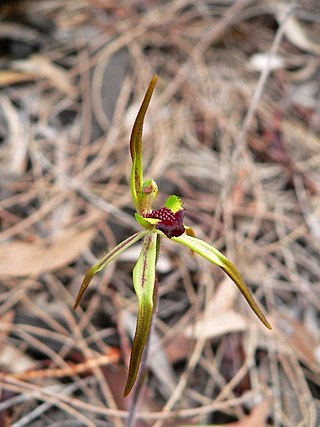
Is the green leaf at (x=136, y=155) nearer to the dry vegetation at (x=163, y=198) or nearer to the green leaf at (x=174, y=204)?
the green leaf at (x=174, y=204)

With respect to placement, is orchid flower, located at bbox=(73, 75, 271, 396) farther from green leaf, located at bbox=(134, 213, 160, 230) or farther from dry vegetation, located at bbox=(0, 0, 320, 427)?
dry vegetation, located at bbox=(0, 0, 320, 427)

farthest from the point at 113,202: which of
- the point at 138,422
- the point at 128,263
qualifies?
the point at 138,422

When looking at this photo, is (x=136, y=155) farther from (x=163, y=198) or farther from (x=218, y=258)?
(x=163, y=198)

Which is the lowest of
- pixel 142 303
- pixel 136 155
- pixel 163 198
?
pixel 163 198

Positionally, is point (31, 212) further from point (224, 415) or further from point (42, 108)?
point (224, 415)

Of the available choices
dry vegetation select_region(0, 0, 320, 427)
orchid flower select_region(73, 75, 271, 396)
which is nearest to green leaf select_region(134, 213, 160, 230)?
orchid flower select_region(73, 75, 271, 396)

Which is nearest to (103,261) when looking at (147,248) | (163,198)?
(147,248)

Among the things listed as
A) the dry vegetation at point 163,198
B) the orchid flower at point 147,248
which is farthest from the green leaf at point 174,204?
the dry vegetation at point 163,198

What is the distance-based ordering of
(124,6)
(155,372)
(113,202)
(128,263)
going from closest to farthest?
(155,372) < (128,263) < (113,202) < (124,6)
